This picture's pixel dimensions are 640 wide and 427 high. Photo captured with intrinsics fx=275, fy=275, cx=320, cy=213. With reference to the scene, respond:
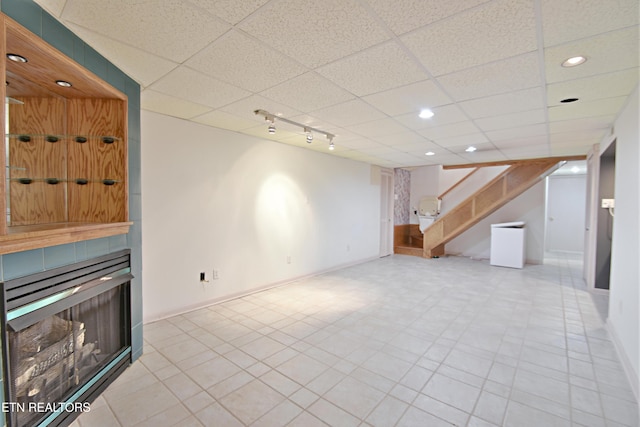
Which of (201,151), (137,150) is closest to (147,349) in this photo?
(137,150)

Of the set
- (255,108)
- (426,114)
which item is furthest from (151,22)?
(426,114)

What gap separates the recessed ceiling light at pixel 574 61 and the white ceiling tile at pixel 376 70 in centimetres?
91

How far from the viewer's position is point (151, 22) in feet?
5.12

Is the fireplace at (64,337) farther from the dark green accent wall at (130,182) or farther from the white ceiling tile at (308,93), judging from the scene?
the white ceiling tile at (308,93)

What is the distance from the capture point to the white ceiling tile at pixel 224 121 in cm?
320

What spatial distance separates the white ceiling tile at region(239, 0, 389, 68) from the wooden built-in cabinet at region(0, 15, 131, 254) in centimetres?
120

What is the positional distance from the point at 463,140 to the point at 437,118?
137 cm

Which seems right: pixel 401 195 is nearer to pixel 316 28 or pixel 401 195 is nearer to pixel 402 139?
pixel 402 139

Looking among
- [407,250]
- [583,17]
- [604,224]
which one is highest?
[583,17]

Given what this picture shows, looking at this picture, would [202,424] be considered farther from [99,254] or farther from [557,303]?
[557,303]

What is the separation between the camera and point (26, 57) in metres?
1.55

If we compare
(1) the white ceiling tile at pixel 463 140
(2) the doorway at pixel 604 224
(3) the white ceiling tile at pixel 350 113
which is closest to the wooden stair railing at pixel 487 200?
(2) the doorway at pixel 604 224

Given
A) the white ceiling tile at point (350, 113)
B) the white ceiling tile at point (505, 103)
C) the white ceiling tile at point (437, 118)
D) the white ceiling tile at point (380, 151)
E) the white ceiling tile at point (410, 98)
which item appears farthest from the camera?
the white ceiling tile at point (380, 151)

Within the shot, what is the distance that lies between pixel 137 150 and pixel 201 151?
1141mm
